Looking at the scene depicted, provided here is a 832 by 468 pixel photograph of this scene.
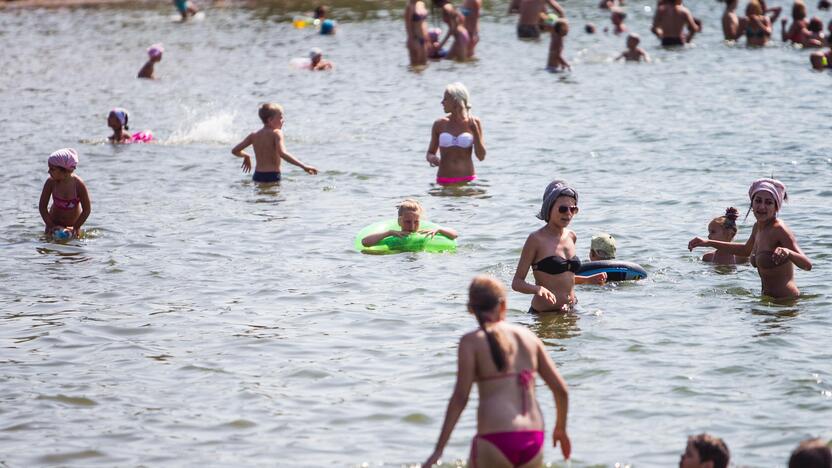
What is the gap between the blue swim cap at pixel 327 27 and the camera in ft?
117

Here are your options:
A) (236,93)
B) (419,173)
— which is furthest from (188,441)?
(236,93)

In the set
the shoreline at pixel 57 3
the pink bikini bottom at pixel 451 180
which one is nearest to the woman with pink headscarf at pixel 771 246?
the pink bikini bottom at pixel 451 180

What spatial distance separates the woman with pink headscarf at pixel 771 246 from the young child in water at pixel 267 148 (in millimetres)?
6836

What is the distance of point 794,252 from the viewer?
30.6ft

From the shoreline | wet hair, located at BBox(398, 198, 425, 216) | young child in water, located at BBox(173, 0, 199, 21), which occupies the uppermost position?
the shoreline

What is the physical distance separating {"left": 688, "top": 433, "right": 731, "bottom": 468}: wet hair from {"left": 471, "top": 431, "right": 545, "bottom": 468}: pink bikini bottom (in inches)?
29.8

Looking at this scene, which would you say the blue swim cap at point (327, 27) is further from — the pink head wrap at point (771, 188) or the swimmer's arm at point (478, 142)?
the pink head wrap at point (771, 188)

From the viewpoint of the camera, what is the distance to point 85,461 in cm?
722

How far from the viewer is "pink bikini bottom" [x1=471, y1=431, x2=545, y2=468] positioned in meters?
5.78

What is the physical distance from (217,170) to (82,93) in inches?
389

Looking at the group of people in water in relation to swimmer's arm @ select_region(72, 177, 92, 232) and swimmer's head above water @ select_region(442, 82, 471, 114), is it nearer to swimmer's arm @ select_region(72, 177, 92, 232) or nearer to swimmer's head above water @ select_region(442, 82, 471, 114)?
swimmer's head above water @ select_region(442, 82, 471, 114)

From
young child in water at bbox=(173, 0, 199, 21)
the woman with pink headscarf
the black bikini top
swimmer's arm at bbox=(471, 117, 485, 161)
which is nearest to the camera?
the black bikini top

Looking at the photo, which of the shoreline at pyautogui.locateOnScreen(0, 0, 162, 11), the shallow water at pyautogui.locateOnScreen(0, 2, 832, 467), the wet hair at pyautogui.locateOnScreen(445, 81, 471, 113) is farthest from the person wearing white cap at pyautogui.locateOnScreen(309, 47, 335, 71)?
the shoreline at pyautogui.locateOnScreen(0, 0, 162, 11)

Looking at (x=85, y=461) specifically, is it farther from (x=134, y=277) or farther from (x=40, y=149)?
(x=40, y=149)
